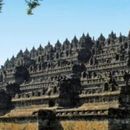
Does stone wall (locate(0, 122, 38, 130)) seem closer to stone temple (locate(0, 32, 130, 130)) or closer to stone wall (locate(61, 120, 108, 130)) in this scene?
stone temple (locate(0, 32, 130, 130))

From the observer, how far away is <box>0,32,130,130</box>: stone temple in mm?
70250

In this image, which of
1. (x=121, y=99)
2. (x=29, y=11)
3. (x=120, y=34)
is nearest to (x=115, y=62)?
(x=120, y=34)

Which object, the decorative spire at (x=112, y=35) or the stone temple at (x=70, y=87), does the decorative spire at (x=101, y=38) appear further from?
the decorative spire at (x=112, y=35)

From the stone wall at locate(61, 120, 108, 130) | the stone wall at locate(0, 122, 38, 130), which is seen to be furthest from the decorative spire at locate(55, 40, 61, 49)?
the stone wall at locate(61, 120, 108, 130)

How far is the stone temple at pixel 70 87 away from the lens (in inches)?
2766

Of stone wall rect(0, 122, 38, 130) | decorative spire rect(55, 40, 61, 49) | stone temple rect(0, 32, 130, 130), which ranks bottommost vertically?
stone wall rect(0, 122, 38, 130)

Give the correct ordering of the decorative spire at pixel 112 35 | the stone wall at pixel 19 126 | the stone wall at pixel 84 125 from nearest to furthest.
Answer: the stone wall at pixel 84 125
the stone wall at pixel 19 126
the decorative spire at pixel 112 35

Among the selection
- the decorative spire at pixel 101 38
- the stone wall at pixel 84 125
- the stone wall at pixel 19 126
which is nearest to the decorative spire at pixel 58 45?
the decorative spire at pixel 101 38

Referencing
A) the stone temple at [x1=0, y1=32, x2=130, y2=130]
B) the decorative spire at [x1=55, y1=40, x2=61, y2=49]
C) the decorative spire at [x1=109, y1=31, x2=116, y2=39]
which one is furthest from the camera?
the decorative spire at [x1=55, y1=40, x2=61, y2=49]

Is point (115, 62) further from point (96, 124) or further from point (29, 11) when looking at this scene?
point (29, 11)

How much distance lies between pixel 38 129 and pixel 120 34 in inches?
2793

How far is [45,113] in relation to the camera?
7488 cm

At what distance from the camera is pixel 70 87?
92.5 meters

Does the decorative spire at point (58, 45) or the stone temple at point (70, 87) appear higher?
the decorative spire at point (58, 45)
